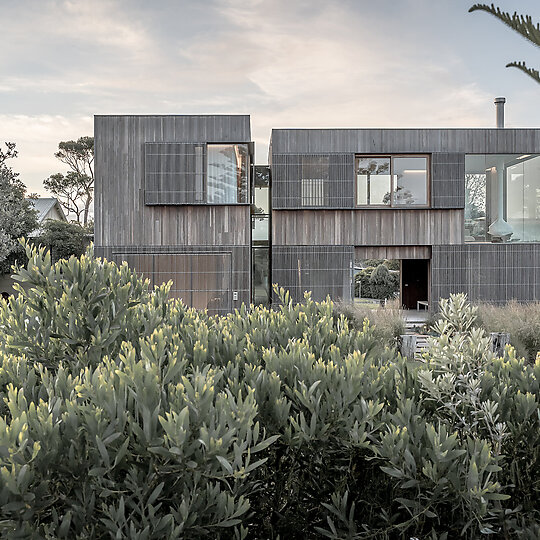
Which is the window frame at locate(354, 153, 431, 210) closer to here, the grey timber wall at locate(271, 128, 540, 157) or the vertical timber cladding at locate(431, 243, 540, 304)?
the grey timber wall at locate(271, 128, 540, 157)

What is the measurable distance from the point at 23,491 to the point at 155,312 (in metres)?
1.50

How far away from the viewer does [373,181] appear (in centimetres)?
1716

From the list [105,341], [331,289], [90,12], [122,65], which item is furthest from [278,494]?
[122,65]

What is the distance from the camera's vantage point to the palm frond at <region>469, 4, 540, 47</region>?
10.8ft

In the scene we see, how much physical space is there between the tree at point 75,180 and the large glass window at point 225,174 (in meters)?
23.7

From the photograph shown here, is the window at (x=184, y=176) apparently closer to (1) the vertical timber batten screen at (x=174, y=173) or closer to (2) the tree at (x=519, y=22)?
(1) the vertical timber batten screen at (x=174, y=173)

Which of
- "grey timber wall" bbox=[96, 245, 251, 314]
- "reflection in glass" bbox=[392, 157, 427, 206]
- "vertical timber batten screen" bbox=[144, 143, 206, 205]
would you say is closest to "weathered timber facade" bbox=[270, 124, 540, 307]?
"reflection in glass" bbox=[392, 157, 427, 206]

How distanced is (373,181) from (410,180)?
1.35m

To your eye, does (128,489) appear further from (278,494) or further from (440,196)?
(440,196)

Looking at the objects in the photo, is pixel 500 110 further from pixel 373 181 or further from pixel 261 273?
pixel 261 273

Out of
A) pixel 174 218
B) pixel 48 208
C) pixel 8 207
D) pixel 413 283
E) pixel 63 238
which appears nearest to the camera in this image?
pixel 174 218

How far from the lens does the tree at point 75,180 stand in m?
36.0

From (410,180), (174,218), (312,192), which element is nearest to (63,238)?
(174,218)

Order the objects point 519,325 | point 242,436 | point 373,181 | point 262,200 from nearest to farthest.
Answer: point 242,436
point 519,325
point 373,181
point 262,200
